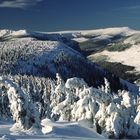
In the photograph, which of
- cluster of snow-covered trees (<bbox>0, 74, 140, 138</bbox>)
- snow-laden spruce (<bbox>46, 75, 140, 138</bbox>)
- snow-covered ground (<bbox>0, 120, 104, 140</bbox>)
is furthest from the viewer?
snow-laden spruce (<bbox>46, 75, 140, 138</bbox>)

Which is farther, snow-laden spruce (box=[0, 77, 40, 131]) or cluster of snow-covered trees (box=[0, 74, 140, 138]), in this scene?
cluster of snow-covered trees (box=[0, 74, 140, 138])

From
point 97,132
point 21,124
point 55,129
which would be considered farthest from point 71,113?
point 21,124

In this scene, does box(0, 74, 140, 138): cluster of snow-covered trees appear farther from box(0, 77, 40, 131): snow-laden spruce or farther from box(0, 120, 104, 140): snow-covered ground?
box(0, 120, 104, 140): snow-covered ground

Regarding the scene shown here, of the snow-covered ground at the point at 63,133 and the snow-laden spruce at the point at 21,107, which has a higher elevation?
the snow-laden spruce at the point at 21,107

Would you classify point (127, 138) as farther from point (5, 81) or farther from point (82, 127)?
point (5, 81)

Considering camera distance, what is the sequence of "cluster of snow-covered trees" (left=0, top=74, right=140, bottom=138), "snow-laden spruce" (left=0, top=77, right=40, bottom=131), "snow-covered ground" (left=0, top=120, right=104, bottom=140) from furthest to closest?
"cluster of snow-covered trees" (left=0, top=74, right=140, bottom=138) → "snow-laden spruce" (left=0, top=77, right=40, bottom=131) → "snow-covered ground" (left=0, top=120, right=104, bottom=140)

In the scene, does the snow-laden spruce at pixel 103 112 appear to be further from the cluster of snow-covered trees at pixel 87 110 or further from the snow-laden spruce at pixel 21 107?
the snow-laden spruce at pixel 21 107

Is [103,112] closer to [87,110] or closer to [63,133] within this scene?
[87,110]

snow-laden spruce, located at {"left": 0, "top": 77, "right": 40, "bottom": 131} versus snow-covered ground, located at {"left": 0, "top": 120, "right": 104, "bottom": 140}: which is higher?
snow-laden spruce, located at {"left": 0, "top": 77, "right": 40, "bottom": 131}

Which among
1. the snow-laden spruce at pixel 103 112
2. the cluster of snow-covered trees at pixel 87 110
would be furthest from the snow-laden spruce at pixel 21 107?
the snow-laden spruce at pixel 103 112

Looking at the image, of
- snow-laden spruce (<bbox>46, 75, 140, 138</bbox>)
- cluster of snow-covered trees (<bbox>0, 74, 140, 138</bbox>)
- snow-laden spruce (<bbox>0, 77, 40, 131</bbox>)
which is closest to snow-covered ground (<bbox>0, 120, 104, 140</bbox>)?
snow-laden spruce (<bbox>0, 77, 40, 131</bbox>)

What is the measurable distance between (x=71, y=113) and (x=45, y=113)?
60.2 metres

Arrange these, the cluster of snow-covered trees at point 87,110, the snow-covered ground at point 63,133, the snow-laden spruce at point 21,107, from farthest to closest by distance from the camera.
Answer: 1. the cluster of snow-covered trees at point 87,110
2. the snow-laden spruce at point 21,107
3. the snow-covered ground at point 63,133

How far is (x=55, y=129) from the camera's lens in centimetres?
6494
